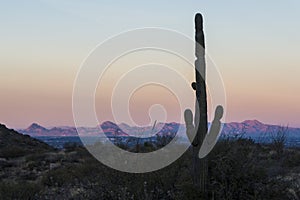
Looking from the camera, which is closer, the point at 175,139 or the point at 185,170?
the point at 185,170

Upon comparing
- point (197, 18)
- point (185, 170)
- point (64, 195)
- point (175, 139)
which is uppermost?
point (197, 18)

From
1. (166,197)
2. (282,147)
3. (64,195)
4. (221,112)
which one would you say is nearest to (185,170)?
(166,197)

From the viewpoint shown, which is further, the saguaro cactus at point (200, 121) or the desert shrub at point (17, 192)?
the desert shrub at point (17, 192)

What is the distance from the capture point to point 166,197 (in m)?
9.66

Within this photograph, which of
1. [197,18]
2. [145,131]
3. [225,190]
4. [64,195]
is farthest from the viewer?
[64,195]

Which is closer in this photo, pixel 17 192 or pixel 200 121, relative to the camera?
pixel 200 121

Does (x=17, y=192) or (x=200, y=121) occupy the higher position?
(x=200, y=121)

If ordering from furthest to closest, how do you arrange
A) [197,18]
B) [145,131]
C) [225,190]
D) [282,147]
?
[282,147] < [145,131] < [197,18] < [225,190]

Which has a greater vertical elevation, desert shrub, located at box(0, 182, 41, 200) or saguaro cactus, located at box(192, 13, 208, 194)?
saguaro cactus, located at box(192, 13, 208, 194)

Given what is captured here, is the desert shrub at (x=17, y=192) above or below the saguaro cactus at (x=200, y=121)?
below

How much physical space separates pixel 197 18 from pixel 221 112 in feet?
7.05

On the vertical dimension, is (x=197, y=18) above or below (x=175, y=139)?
above

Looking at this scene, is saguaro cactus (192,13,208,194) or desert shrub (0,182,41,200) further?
desert shrub (0,182,41,200)

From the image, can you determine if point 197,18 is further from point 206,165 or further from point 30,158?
point 30,158
